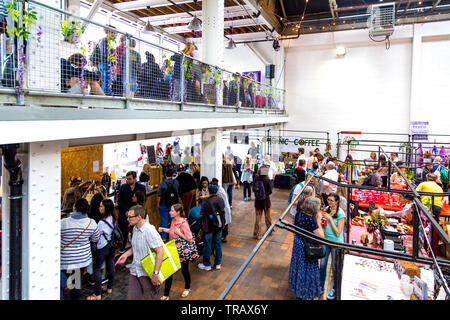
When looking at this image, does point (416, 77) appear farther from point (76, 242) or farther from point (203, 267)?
point (76, 242)

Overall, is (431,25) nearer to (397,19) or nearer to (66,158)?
(397,19)

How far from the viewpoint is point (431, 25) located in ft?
43.2

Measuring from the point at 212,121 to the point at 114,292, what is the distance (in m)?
3.94

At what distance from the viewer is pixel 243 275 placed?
18.1ft

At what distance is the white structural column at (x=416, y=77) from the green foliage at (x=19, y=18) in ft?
48.9

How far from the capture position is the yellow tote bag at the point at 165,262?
3654 millimetres

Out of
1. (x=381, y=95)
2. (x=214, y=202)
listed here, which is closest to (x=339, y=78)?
(x=381, y=95)

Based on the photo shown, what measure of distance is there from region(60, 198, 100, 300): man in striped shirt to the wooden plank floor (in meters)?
1.02

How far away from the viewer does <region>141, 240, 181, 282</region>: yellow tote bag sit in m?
3.65

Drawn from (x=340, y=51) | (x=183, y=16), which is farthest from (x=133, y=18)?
(x=340, y=51)

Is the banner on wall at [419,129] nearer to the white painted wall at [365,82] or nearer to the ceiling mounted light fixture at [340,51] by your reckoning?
the white painted wall at [365,82]

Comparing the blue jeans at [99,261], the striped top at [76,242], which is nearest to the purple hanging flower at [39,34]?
the striped top at [76,242]

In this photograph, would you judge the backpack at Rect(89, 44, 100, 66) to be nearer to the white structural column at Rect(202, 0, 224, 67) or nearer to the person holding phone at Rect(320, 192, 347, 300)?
the person holding phone at Rect(320, 192, 347, 300)

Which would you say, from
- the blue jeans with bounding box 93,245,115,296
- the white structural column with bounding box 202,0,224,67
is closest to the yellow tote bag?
the blue jeans with bounding box 93,245,115,296
